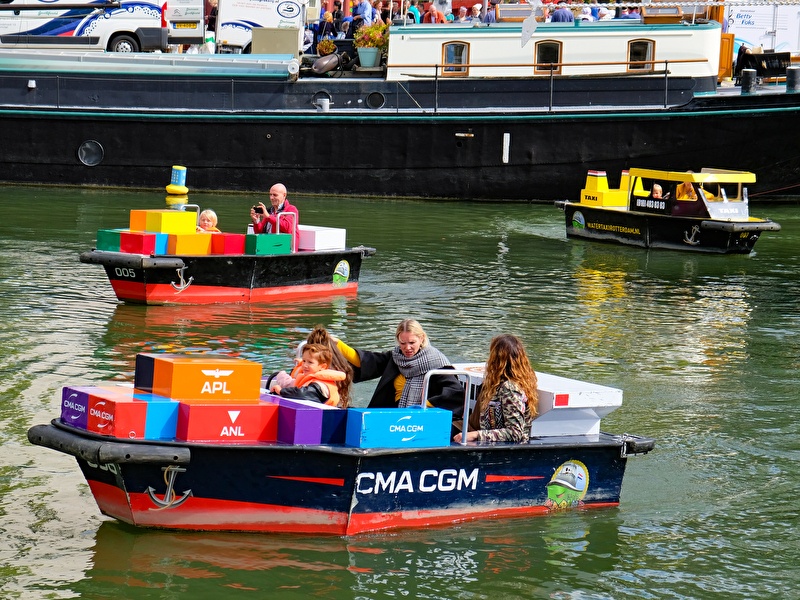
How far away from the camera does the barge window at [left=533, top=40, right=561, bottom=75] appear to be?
2839 centimetres

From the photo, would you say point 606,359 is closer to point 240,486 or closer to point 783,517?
point 783,517

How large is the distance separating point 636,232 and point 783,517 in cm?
1453

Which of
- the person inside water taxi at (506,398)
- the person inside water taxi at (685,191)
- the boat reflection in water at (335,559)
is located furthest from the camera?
the person inside water taxi at (685,191)

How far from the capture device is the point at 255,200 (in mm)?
29203

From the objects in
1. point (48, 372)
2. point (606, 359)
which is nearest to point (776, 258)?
point (606, 359)

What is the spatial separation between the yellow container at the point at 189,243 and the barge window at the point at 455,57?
14089mm

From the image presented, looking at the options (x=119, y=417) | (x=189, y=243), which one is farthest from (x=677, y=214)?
(x=119, y=417)

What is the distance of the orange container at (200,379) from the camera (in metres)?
7.67

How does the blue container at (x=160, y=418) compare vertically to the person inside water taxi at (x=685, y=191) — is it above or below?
below

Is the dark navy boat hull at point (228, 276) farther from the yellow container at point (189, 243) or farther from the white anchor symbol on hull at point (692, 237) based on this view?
the white anchor symbol on hull at point (692, 237)

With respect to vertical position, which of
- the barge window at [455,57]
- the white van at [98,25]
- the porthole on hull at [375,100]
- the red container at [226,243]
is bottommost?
the red container at [226,243]

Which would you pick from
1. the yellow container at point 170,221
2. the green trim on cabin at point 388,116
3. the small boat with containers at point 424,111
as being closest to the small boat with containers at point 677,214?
the green trim on cabin at point 388,116

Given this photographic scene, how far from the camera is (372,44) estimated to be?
29766 millimetres

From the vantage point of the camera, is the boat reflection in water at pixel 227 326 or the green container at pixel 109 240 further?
the green container at pixel 109 240
